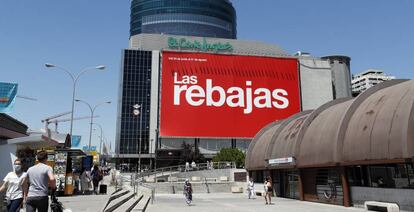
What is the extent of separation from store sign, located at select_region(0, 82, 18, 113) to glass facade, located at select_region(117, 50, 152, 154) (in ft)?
228

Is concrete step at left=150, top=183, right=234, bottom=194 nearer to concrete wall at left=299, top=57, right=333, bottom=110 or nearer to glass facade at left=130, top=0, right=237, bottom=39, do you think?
concrete wall at left=299, top=57, right=333, bottom=110

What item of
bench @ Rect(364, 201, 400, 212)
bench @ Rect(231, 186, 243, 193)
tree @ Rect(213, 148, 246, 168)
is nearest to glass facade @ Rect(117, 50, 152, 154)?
tree @ Rect(213, 148, 246, 168)

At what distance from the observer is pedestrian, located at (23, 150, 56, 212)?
757cm

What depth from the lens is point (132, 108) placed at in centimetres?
9581

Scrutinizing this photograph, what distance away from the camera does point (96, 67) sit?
114 ft

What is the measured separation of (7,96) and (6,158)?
6.98 meters

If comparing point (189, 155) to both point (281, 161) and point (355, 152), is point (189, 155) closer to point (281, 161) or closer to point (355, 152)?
point (281, 161)

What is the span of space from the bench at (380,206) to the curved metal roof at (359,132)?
212 centimetres

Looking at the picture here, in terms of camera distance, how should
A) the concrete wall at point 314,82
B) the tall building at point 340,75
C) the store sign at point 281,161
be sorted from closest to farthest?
the store sign at point 281,161, the concrete wall at point 314,82, the tall building at point 340,75

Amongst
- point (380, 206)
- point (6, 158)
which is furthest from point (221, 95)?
point (6, 158)

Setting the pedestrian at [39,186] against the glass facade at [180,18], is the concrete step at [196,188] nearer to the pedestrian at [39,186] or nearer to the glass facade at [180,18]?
the pedestrian at [39,186]

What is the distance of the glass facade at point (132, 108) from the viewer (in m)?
95.2

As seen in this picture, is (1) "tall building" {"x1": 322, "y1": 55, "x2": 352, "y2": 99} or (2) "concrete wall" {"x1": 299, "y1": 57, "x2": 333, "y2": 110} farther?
(1) "tall building" {"x1": 322, "y1": 55, "x2": 352, "y2": 99}

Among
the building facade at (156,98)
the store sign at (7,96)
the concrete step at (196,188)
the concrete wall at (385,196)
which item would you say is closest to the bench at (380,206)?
the concrete wall at (385,196)
